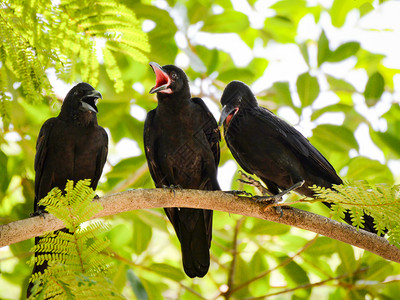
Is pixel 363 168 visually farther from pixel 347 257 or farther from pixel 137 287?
pixel 137 287

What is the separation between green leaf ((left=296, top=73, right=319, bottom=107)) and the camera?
4.86 m

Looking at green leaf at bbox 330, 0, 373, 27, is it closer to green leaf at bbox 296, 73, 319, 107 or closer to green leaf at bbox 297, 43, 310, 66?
green leaf at bbox 297, 43, 310, 66

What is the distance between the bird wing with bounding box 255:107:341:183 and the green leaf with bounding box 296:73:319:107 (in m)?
0.71

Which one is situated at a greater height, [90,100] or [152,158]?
[90,100]

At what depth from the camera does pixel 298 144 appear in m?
4.12

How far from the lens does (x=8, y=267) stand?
557 centimetres

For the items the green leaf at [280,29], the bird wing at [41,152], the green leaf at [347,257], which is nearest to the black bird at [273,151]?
the green leaf at [347,257]

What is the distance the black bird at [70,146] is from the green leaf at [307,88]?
213cm

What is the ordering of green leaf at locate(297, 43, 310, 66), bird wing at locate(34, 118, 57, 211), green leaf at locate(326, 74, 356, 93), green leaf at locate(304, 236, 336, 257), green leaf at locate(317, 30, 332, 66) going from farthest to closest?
green leaf at locate(326, 74, 356, 93), green leaf at locate(297, 43, 310, 66), green leaf at locate(317, 30, 332, 66), green leaf at locate(304, 236, 336, 257), bird wing at locate(34, 118, 57, 211)

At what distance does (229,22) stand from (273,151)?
78.5 inches

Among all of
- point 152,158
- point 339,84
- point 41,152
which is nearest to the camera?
point 41,152

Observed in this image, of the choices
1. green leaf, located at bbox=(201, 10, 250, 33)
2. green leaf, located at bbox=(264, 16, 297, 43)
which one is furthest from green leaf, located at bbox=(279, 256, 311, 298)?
green leaf, located at bbox=(264, 16, 297, 43)

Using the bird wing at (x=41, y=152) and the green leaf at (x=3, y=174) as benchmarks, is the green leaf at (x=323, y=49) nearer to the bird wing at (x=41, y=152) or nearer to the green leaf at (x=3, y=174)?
the bird wing at (x=41, y=152)

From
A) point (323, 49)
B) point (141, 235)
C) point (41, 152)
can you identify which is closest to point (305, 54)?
point (323, 49)
